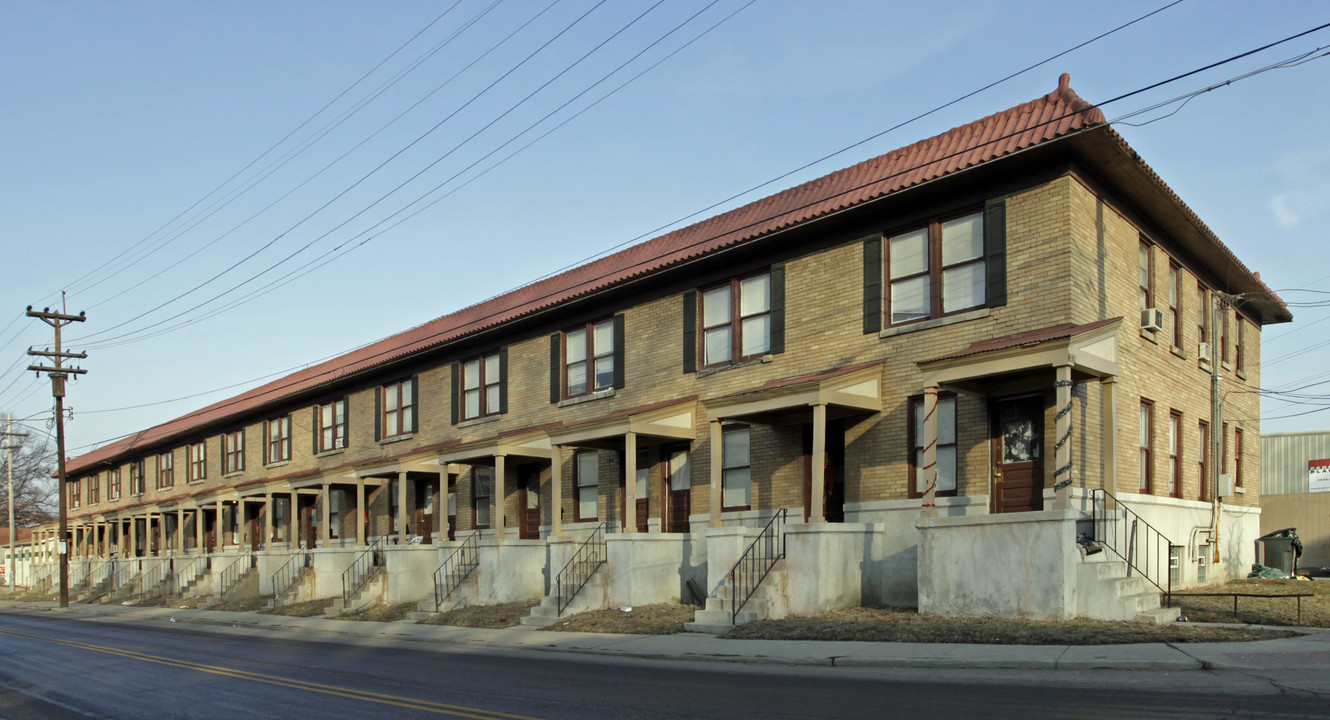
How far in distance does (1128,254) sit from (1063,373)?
16.1 ft

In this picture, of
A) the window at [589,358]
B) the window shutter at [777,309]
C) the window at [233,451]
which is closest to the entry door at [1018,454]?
the window shutter at [777,309]

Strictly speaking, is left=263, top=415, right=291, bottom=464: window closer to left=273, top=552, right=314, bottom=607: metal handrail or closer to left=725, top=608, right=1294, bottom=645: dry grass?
left=273, top=552, right=314, bottom=607: metal handrail

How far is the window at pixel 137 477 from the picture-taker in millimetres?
53312

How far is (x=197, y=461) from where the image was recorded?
47.6 metres

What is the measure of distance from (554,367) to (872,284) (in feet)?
33.9

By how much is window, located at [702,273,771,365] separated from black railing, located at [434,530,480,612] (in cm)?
828

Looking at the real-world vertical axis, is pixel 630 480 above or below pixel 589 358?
below

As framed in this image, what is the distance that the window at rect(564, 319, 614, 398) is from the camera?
25.5m

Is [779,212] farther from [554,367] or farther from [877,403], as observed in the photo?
[554,367]

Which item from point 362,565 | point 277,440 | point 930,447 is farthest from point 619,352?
point 277,440

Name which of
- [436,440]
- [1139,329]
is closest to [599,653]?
[1139,329]

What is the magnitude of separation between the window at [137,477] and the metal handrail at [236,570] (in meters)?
17.5

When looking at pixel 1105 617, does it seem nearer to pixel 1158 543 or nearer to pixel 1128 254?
pixel 1158 543

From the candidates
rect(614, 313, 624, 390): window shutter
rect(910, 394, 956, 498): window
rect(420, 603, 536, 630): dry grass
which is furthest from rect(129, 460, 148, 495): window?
rect(910, 394, 956, 498): window
